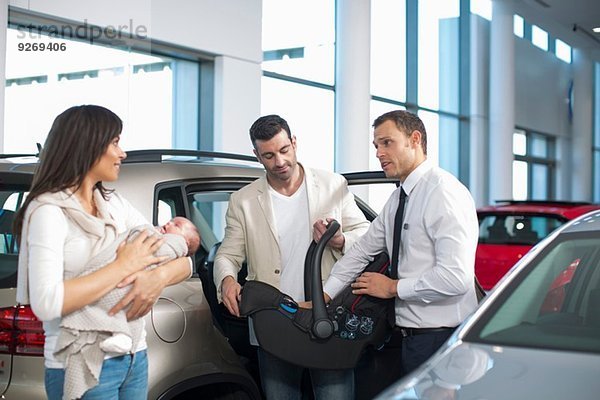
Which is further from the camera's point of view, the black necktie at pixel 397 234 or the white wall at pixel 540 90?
the white wall at pixel 540 90

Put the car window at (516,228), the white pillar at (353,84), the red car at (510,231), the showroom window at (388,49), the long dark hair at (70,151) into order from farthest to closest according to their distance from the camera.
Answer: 1. the showroom window at (388,49)
2. the white pillar at (353,84)
3. the car window at (516,228)
4. the red car at (510,231)
5. the long dark hair at (70,151)

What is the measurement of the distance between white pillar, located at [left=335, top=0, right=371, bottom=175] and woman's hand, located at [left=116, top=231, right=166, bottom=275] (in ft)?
26.9

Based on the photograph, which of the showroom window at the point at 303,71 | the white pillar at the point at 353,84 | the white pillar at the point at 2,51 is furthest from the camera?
the white pillar at the point at 353,84

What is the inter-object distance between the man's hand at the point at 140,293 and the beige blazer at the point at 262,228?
817mm

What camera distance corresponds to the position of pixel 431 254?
9.02ft

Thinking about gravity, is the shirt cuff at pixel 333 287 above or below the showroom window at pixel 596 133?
below

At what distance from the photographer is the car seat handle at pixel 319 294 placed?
277cm

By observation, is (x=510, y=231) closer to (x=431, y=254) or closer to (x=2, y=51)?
(x=2, y=51)

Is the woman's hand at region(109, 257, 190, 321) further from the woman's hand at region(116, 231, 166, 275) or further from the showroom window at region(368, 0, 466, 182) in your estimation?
the showroom window at region(368, 0, 466, 182)

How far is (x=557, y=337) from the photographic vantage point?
2.19 metres

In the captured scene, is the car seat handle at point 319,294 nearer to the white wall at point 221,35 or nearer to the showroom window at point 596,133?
the white wall at point 221,35

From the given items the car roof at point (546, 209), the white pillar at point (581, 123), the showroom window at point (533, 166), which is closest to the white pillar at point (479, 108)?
the showroom window at point (533, 166)

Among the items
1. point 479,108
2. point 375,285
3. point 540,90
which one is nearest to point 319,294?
point 375,285

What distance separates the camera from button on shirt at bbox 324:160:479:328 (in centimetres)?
265
